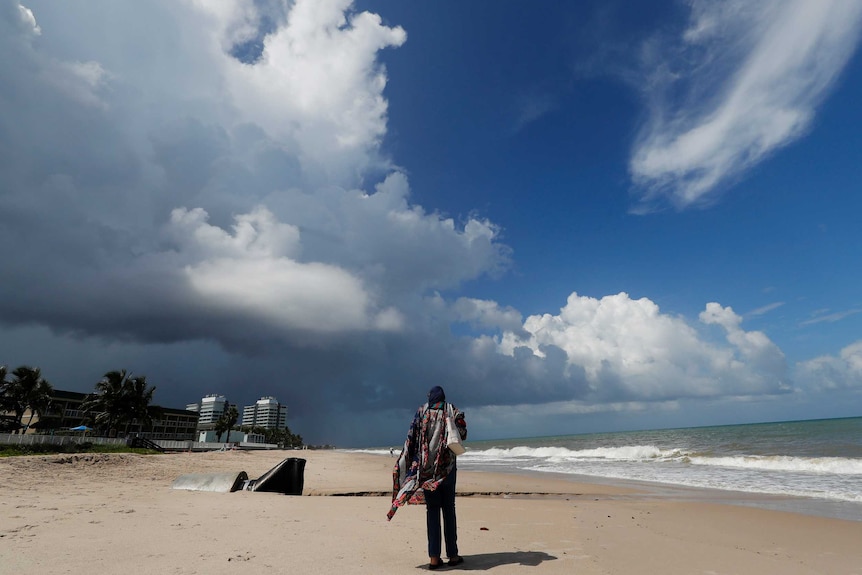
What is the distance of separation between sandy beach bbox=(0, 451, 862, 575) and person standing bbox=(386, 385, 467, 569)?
0.34 m

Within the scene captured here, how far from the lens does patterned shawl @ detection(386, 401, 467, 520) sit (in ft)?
16.4

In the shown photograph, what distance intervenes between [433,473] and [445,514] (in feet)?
1.59

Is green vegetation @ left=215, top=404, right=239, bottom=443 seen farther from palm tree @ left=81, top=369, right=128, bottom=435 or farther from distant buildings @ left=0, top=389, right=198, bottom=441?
palm tree @ left=81, top=369, right=128, bottom=435

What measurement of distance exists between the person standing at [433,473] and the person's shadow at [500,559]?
0.49 ft

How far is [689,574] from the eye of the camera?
4.91 m

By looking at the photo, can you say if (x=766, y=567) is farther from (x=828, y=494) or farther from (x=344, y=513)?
(x=828, y=494)

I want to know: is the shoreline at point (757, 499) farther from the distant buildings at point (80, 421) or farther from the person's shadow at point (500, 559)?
the distant buildings at point (80, 421)

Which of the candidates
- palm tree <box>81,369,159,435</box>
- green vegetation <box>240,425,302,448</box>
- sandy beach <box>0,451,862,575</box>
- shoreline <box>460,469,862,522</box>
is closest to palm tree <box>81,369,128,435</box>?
palm tree <box>81,369,159,435</box>

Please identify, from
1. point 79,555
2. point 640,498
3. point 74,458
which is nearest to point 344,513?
point 79,555

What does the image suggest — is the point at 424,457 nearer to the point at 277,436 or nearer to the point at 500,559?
the point at 500,559

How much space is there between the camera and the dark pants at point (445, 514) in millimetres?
4840

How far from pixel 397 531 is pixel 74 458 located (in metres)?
17.5

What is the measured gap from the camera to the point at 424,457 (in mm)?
5055

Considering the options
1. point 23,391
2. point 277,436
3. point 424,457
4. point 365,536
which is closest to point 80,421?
point 23,391
